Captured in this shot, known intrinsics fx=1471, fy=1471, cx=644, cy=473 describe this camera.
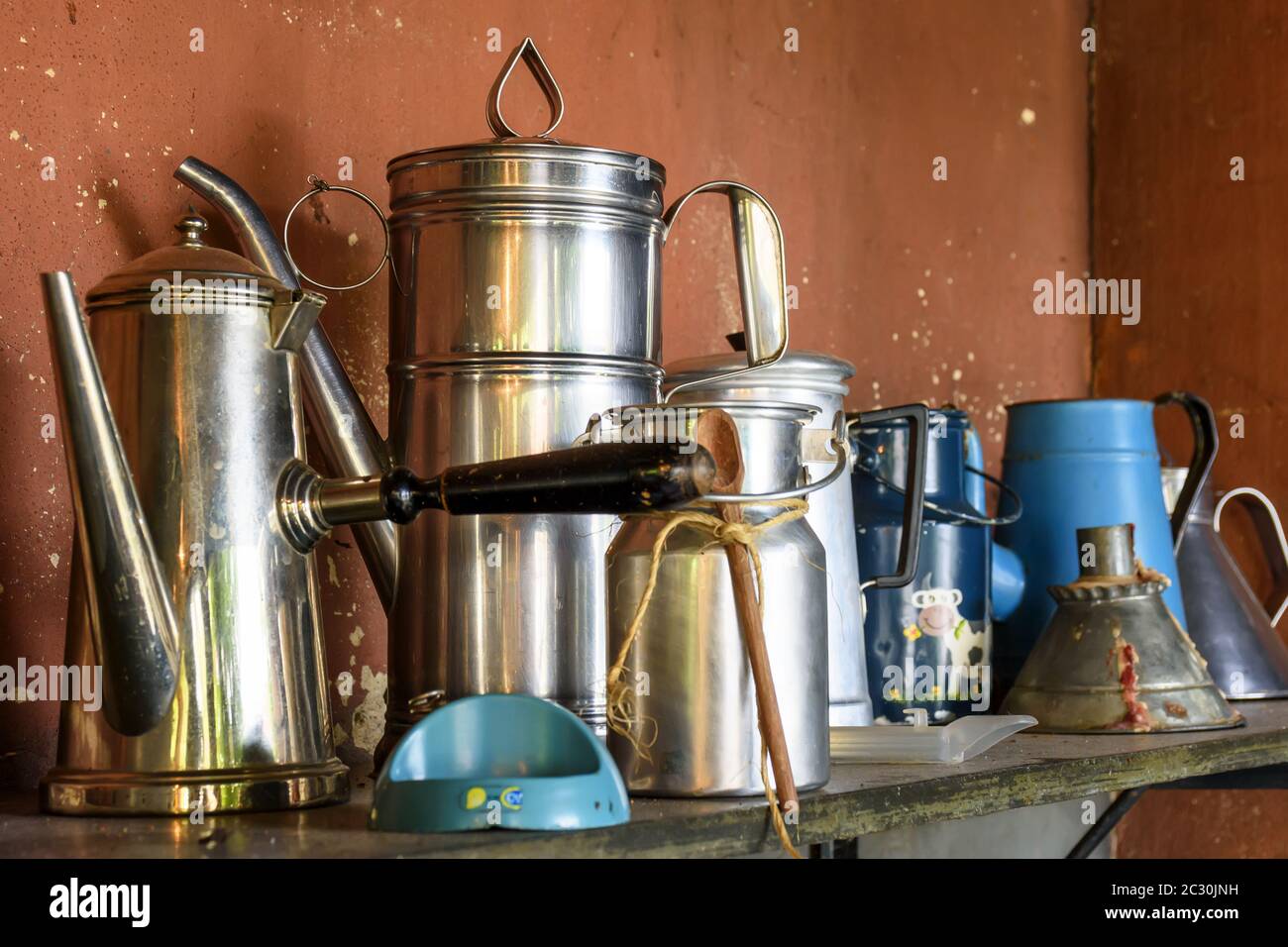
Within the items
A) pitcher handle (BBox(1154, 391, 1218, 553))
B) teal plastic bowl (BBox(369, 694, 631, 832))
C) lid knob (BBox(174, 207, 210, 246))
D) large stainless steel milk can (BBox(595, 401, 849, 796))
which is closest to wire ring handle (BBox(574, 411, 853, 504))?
large stainless steel milk can (BBox(595, 401, 849, 796))

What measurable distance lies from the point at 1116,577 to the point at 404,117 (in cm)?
70

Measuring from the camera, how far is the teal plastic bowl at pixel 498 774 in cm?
70

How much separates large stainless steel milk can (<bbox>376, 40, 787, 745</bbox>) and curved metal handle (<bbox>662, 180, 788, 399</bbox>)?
75 mm

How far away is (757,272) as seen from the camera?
1.02 meters

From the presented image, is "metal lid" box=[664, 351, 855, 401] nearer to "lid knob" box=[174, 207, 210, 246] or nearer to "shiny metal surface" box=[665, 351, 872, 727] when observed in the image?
"shiny metal surface" box=[665, 351, 872, 727]

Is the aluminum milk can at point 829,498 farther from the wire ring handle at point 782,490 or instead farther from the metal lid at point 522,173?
the metal lid at point 522,173

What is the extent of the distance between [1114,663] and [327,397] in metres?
0.66

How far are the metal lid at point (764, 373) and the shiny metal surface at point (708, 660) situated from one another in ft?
0.70

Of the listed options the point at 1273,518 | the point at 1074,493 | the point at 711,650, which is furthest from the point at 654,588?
the point at 1273,518

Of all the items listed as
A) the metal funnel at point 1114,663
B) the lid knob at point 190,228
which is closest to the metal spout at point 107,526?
the lid knob at point 190,228

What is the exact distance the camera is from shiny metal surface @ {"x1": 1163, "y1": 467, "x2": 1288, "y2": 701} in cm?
147

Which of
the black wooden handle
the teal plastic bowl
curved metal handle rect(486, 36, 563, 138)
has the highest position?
curved metal handle rect(486, 36, 563, 138)

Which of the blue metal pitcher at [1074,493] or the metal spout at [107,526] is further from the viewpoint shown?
the blue metal pitcher at [1074,493]
